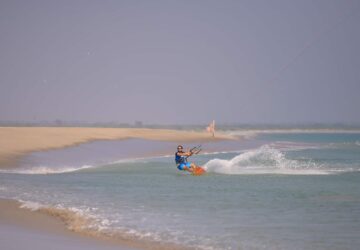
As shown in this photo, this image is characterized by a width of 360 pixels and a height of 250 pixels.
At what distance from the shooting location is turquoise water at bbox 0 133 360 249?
1384 cm

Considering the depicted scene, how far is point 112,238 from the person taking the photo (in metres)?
13.3

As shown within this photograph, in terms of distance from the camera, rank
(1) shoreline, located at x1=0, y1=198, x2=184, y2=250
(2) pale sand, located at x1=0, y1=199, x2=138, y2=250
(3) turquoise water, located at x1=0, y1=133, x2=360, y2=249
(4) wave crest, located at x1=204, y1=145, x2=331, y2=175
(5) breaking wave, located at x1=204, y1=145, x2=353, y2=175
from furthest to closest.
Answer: (4) wave crest, located at x1=204, y1=145, x2=331, y2=175, (5) breaking wave, located at x1=204, y1=145, x2=353, y2=175, (3) turquoise water, located at x1=0, y1=133, x2=360, y2=249, (1) shoreline, located at x1=0, y1=198, x2=184, y2=250, (2) pale sand, located at x1=0, y1=199, x2=138, y2=250

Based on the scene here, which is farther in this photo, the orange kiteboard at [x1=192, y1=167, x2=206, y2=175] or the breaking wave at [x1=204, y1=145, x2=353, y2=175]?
the breaking wave at [x1=204, y1=145, x2=353, y2=175]

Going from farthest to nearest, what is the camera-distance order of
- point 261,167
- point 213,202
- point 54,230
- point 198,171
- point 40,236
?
point 261,167, point 198,171, point 213,202, point 54,230, point 40,236

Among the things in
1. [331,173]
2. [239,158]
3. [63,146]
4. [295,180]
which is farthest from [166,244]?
[63,146]

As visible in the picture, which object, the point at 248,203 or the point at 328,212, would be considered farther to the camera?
the point at 248,203

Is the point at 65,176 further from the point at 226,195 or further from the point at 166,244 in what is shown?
the point at 166,244

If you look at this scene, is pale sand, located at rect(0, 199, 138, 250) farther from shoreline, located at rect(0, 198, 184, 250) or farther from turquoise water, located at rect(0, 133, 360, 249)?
turquoise water, located at rect(0, 133, 360, 249)

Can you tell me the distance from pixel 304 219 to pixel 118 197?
717 cm

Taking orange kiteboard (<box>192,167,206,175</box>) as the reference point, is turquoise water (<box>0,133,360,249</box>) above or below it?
below

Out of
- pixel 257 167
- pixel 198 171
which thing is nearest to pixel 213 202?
pixel 198 171

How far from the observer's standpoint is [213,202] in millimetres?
19438

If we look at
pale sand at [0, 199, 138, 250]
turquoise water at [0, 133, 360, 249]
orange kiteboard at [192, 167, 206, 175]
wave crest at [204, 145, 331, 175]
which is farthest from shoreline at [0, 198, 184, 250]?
wave crest at [204, 145, 331, 175]

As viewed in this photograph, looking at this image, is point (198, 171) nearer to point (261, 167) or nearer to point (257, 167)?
point (257, 167)
